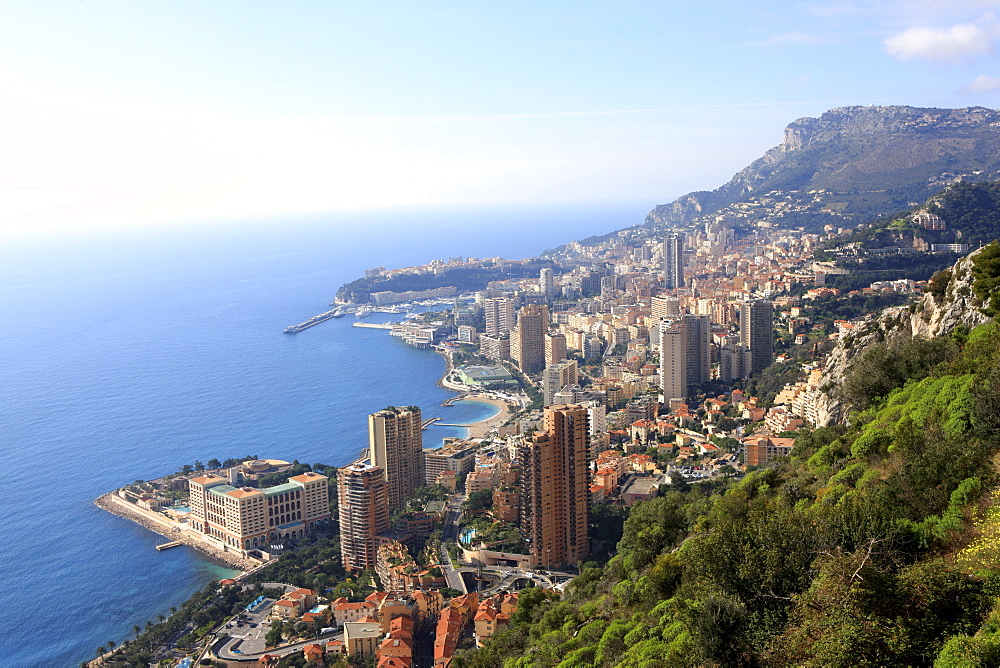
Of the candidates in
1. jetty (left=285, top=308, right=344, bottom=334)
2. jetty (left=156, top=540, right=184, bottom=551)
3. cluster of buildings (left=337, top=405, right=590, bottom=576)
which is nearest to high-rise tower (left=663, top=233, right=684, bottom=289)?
jetty (left=285, top=308, right=344, bottom=334)

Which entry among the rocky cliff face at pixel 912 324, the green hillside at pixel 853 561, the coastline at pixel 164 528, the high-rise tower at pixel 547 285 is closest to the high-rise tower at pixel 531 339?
the high-rise tower at pixel 547 285

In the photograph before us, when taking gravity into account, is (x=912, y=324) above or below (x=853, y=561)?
above

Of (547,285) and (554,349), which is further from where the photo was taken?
(547,285)

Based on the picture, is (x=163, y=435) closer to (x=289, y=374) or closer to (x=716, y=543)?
(x=289, y=374)

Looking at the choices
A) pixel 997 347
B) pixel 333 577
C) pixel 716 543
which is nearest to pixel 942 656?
pixel 716 543

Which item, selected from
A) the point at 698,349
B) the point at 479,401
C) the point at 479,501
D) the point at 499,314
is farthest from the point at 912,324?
the point at 499,314

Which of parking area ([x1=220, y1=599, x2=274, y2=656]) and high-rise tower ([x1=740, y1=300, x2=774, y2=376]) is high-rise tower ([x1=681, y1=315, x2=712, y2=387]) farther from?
parking area ([x1=220, y1=599, x2=274, y2=656])

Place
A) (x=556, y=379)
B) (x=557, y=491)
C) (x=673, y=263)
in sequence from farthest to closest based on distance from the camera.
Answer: (x=673, y=263), (x=556, y=379), (x=557, y=491)

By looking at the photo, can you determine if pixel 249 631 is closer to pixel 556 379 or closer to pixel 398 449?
pixel 398 449
